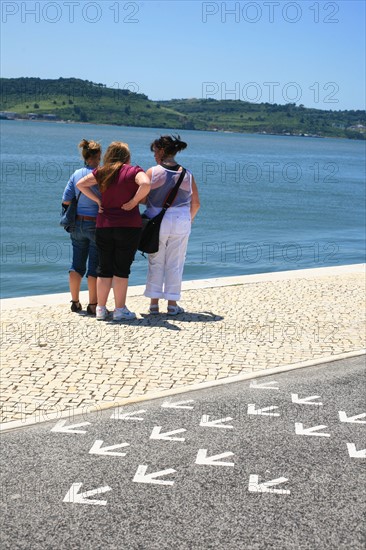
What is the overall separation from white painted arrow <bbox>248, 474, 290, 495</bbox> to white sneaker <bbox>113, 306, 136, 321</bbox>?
4224 mm

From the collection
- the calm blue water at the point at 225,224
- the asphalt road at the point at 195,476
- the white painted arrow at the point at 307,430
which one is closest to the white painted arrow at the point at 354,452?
the asphalt road at the point at 195,476

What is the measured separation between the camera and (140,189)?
9.07 m

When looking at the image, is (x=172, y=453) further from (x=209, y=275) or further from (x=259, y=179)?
(x=259, y=179)

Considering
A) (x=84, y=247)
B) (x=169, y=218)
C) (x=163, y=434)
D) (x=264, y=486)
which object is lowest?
(x=264, y=486)

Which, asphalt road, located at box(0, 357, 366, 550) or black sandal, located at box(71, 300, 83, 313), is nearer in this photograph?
asphalt road, located at box(0, 357, 366, 550)

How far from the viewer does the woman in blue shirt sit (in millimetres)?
9398

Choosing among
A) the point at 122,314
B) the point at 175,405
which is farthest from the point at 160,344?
the point at 175,405

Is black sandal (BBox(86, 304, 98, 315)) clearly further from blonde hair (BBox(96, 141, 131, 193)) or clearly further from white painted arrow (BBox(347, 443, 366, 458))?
white painted arrow (BBox(347, 443, 366, 458))

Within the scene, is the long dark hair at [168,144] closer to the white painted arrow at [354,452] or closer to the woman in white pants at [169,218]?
the woman in white pants at [169,218]

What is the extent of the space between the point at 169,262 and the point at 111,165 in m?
1.42

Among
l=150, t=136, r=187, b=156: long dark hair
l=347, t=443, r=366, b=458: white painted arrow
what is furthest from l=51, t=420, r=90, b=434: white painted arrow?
l=150, t=136, r=187, b=156: long dark hair

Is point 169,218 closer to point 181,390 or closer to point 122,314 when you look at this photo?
point 122,314

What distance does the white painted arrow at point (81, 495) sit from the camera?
5.18m

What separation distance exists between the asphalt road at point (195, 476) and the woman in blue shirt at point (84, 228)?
9.80ft
